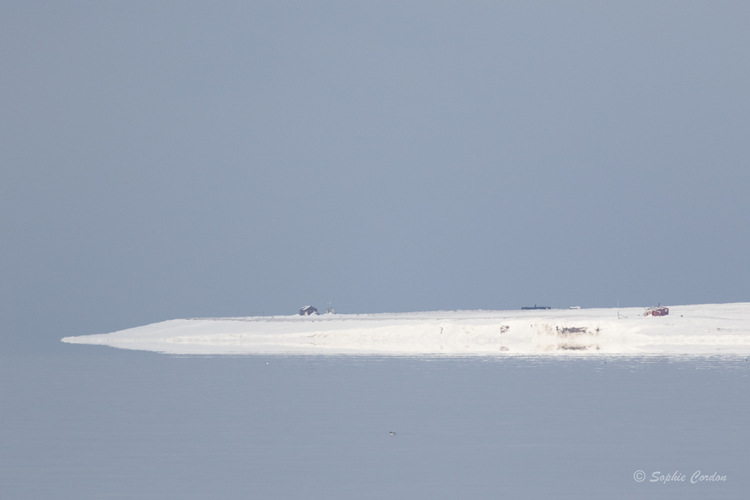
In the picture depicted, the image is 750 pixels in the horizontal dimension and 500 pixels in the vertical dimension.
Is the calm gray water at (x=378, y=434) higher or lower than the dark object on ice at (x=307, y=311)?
lower

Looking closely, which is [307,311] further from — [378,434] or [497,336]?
[378,434]

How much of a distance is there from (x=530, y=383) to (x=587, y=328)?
138ft

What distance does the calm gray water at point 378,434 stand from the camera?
2048 cm

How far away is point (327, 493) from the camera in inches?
778

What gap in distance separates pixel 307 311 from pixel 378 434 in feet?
342

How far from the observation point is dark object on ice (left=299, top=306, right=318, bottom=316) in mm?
130500

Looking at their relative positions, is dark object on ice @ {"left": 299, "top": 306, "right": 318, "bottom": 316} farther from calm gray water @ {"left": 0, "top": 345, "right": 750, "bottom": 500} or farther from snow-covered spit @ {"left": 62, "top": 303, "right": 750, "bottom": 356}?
calm gray water @ {"left": 0, "top": 345, "right": 750, "bottom": 500}

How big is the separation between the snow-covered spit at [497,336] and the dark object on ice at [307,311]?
25070mm

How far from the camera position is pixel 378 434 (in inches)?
1073

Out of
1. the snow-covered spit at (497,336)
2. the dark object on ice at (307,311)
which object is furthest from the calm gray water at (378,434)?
the dark object on ice at (307,311)

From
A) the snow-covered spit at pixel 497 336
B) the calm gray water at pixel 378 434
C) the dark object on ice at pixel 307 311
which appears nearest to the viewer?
the calm gray water at pixel 378 434

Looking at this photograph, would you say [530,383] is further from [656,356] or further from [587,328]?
[587,328]

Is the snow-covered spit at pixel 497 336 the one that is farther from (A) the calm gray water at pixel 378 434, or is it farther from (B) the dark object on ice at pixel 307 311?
(B) the dark object on ice at pixel 307 311

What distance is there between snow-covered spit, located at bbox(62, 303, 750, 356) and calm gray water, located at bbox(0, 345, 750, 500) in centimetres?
2436
